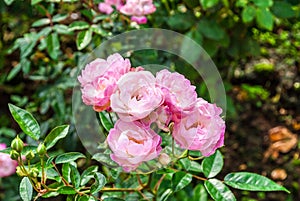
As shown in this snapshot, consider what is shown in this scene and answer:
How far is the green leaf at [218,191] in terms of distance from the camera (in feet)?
3.31

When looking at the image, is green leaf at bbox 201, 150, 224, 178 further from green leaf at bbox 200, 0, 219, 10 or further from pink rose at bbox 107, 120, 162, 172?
green leaf at bbox 200, 0, 219, 10

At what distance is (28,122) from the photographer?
103 cm

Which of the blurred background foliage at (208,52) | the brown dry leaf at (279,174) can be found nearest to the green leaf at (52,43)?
the blurred background foliage at (208,52)

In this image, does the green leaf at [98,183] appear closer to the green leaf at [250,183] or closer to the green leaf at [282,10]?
the green leaf at [250,183]

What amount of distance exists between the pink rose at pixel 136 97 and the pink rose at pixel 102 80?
23 millimetres

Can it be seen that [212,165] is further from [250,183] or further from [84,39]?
[84,39]

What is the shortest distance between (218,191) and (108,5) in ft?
2.28

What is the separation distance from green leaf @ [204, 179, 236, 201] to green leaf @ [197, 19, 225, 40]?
0.88 m

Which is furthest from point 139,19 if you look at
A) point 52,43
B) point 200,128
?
point 200,128

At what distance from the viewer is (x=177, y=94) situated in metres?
0.89

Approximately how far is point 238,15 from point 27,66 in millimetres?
833

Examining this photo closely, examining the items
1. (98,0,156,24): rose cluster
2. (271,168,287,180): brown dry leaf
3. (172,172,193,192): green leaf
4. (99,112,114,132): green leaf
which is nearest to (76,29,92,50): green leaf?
(98,0,156,24): rose cluster

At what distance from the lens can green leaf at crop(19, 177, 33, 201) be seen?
3.07ft

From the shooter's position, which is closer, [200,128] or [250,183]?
[200,128]
